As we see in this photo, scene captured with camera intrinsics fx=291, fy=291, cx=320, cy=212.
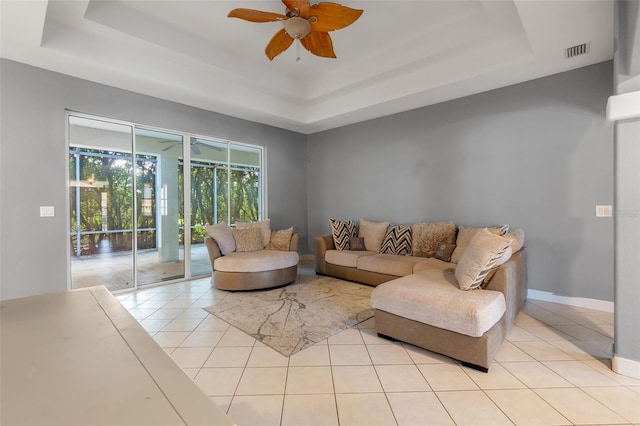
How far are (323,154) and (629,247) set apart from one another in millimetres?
4805

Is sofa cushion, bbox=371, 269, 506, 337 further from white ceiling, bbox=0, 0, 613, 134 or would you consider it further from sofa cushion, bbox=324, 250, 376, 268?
white ceiling, bbox=0, 0, 613, 134

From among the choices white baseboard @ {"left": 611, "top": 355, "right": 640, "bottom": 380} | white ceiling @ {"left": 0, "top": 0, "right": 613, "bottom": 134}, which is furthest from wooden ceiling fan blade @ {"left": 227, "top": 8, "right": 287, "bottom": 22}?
white baseboard @ {"left": 611, "top": 355, "right": 640, "bottom": 380}

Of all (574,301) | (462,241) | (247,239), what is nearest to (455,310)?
(462,241)

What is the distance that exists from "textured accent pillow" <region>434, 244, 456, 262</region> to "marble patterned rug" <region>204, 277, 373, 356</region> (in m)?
1.08

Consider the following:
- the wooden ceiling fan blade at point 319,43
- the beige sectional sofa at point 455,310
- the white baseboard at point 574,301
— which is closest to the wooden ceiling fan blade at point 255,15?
the wooden ceiling fan blade at point 319,43

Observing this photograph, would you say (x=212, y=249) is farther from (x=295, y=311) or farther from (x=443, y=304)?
(x=443, y=304)

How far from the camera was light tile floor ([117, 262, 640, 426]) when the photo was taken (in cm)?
167

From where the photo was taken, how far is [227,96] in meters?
4.38

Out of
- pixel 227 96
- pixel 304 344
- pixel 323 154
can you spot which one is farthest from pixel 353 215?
pixel 304 344

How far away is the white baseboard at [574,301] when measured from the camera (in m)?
3.24

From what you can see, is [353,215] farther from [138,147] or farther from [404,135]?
[138,147]

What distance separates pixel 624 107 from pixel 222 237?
4317mm

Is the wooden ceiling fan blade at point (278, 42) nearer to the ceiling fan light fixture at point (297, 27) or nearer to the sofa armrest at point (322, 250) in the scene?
the ceiling fan light fixture at point (297, 27)

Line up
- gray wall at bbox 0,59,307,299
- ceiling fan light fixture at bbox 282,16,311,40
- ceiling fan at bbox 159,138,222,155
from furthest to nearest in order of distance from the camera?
1. ceiling fan at bbox 159,138,222,155
2. gray wall at bbox 0,59,307,299
3. ceiling fan light fixture at bbox 282,16,311,40
